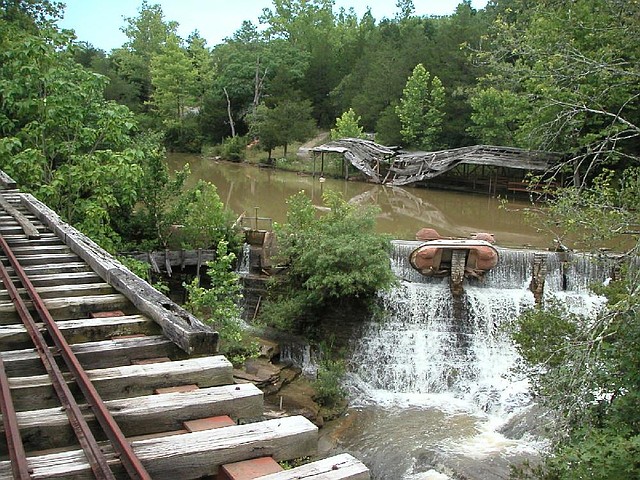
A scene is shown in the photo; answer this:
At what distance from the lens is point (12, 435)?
10.3 feet

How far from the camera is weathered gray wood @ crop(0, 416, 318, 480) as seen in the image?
3.06m

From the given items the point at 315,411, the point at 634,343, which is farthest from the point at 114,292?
the point at 315,411

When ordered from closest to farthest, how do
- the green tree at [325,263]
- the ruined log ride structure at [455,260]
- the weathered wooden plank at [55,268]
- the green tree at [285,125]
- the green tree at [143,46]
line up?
the weathered wooden plank at [55,268] → the green tree at [325,263] → the ruined log ride structure at [455,260] → the green tree at [285,125] → the green tree at [143,46]

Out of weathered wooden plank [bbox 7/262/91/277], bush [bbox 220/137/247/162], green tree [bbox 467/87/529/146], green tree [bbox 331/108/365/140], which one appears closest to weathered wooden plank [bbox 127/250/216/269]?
weathered wooden plank [bbox 7/262/91/277]

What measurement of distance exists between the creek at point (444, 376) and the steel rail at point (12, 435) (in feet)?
26.2

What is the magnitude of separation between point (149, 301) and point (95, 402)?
1689mm

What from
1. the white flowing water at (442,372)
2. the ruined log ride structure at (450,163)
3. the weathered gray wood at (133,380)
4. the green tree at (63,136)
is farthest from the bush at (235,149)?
the weathered gray wood at (133,380)

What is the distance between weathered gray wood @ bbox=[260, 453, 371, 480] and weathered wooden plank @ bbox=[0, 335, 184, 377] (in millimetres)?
1724

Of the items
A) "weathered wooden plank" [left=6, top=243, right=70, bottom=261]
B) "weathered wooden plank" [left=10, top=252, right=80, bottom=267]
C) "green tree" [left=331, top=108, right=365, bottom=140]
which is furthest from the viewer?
"green tree" [left=331, top=108, right=365, bottom=140]

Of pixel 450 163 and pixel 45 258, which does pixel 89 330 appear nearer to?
pixel 45 258

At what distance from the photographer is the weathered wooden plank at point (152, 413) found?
3.44 meters

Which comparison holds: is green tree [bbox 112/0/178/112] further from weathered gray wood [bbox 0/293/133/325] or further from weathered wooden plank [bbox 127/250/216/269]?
weathered gray wood [bbox 0/293/133/325]

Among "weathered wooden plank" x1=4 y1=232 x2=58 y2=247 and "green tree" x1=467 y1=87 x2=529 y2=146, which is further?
"green tree" x1=467 y1=87 x2=529 y2=146

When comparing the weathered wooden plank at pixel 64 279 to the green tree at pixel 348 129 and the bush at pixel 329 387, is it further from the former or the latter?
the green tree at pixel 348 129
